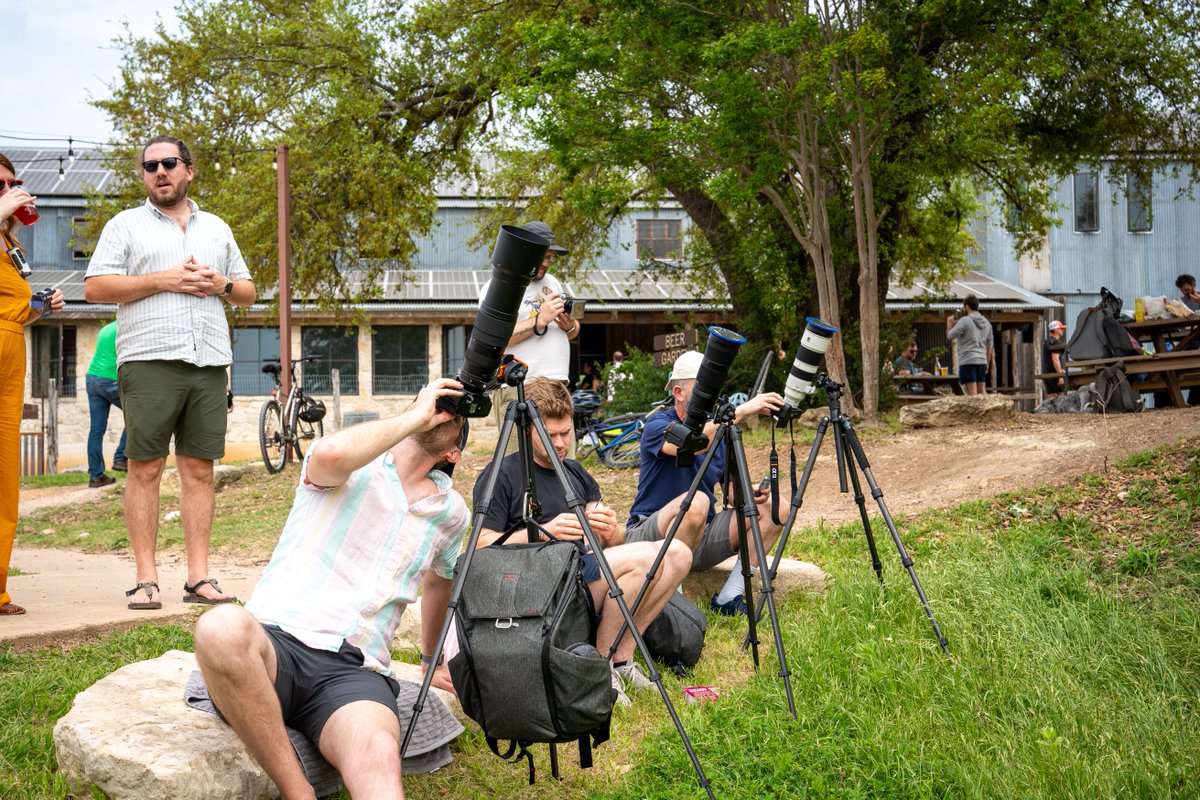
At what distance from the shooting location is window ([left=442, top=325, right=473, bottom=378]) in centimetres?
2311

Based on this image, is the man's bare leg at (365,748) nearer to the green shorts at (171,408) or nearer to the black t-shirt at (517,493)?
the black t-shirt at (517,493)

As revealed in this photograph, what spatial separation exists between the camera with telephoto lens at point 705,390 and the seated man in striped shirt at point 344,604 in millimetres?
1013

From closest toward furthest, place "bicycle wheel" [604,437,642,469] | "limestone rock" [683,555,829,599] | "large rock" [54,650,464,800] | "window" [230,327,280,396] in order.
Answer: "large rock" [54,650,464,800] < "limestone rock" [683,555,829,599] < "bicycle wheel" [604,437,642,469] < "window" [230,327,280,396]

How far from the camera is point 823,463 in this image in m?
9.65

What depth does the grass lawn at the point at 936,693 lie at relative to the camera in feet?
10.3

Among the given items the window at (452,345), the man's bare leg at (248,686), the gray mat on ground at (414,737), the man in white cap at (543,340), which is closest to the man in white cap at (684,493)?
the man in white cap at (543,340)

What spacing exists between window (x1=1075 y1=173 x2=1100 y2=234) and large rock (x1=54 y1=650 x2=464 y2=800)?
85.1ft

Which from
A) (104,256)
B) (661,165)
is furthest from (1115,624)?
(661,165)

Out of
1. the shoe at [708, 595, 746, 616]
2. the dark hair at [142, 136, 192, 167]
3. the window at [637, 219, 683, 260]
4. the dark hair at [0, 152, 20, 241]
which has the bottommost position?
the shoe at [708, 595, 746, 616]

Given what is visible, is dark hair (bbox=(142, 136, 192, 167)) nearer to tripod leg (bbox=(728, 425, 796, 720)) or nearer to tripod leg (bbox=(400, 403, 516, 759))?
tripod leg (bbox=(400, 403, 516, 759))

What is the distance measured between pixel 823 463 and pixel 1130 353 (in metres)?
4.61

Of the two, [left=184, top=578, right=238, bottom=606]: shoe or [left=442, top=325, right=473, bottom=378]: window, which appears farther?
[left=442, top=325, right=473, bottom=378]: window

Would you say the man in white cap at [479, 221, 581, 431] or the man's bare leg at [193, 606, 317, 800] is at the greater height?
the man in white cap at [479, 221, 581, 431]

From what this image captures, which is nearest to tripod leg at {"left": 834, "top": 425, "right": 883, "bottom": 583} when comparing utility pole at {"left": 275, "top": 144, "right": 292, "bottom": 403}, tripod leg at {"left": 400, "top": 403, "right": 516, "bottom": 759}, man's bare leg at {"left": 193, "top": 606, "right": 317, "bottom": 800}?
tripod leg at {"left": 400, "top": 403, "right": 516, "bottom": 759}
